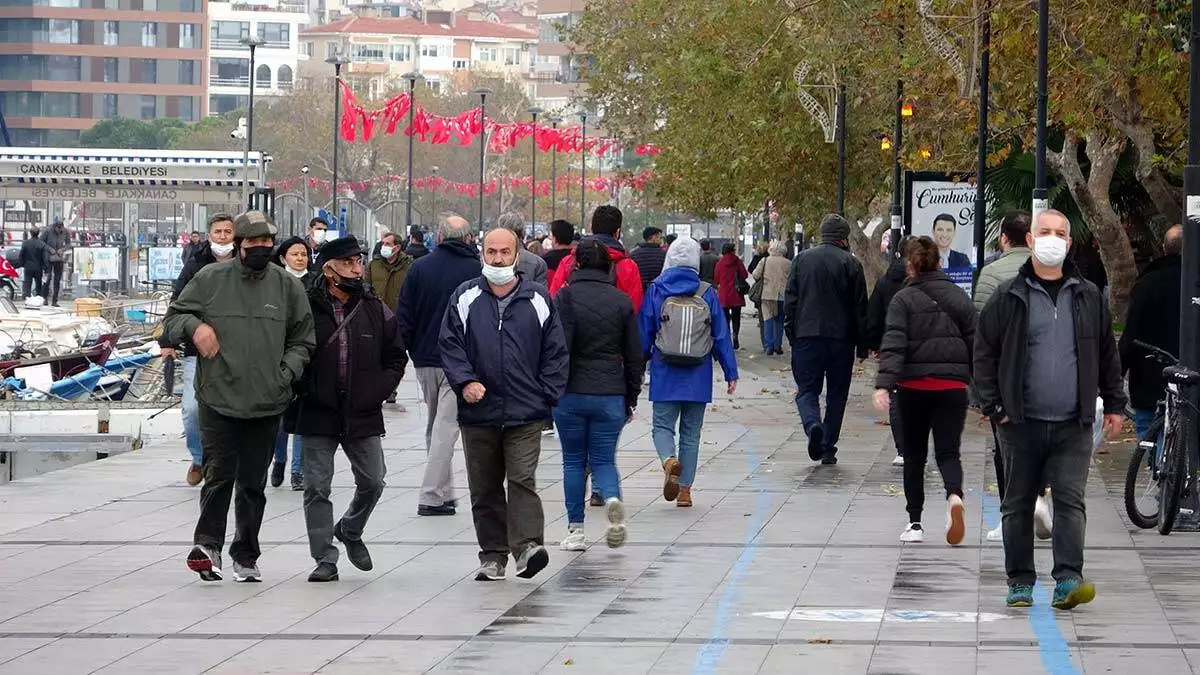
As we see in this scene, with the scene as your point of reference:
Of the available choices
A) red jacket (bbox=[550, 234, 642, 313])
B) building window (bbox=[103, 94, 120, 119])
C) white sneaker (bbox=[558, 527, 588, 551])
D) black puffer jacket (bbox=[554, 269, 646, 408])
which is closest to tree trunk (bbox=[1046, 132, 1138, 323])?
red jacket (bbox=[550, 234, 642, 313])

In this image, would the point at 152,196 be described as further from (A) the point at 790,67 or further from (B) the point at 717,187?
(A) the point at 790,67

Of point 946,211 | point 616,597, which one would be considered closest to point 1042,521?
point 616,597

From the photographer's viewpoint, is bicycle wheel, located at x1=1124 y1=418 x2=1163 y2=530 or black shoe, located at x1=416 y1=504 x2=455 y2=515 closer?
bicycle wheel, located at x1=1124 y1=418 x2=1163 y2=530

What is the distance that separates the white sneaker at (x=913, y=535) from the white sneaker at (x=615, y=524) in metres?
1.56

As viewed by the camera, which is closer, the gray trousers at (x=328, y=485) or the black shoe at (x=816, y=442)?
the gray trousers at (x=328, y=485)

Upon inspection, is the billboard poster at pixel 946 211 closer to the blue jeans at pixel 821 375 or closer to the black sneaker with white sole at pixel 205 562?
the blue jeans at pixel 821 375

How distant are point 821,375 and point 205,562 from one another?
6823mm

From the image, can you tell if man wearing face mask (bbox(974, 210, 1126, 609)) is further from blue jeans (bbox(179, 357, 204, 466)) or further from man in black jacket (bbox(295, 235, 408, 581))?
blue jeans (bbox(179, 357, 204, 466))

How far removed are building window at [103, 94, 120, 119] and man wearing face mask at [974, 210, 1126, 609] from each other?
525ft

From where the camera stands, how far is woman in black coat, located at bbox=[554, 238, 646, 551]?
1155 cm

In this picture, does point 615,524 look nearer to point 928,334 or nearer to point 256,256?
point 928,334

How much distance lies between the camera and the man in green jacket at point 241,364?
10164mm

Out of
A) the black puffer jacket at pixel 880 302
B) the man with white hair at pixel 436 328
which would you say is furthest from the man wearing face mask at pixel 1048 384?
the black puffer jacket at pixel 880 302

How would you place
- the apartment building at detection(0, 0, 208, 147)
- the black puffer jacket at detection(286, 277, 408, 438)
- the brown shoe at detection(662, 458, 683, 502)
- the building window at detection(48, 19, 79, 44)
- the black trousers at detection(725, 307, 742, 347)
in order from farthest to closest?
the building window at detection(48, 19, 79, 44) < the apartment building at detection(0, 0, 208, 147) < the black trousers at detection(725, 307, 742, 347) < the brown shoe at detection(662, 458, 683, 502) < the black puffer jacket at detection(286, 277, 408, 438)
